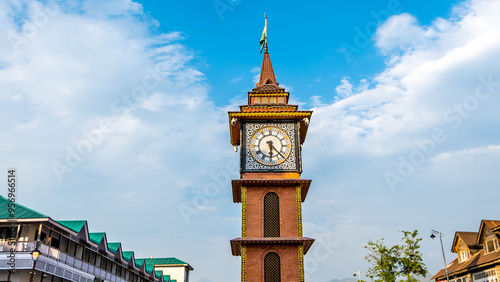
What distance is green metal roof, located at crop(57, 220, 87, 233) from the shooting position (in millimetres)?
38750

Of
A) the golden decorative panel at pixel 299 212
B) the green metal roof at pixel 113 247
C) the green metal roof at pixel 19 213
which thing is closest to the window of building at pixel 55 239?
the green metal roof at pixel 19 213

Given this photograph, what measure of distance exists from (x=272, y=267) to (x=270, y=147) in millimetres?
9003

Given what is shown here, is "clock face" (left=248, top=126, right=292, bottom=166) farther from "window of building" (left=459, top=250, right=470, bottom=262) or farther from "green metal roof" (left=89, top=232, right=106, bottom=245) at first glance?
"window of building" (left=459, top=250, right=470, bottom=262)

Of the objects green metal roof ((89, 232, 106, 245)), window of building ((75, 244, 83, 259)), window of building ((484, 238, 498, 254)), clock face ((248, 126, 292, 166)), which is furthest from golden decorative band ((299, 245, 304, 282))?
window of building ((484, 238, 498, 254))

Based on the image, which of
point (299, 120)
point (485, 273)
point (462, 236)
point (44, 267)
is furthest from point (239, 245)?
point (462, 236)

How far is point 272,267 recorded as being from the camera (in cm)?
3067

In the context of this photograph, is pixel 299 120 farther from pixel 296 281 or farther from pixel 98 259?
pixel 98 259

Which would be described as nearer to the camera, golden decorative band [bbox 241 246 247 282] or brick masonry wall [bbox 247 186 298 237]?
golden decorative band [bbox 241 246 247 282]

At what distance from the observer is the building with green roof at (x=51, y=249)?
33.0m

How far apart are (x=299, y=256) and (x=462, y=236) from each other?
29.4m

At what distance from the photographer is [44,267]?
3416cm

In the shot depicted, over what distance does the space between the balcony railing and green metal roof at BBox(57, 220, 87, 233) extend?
7.67 ft

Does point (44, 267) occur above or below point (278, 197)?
below

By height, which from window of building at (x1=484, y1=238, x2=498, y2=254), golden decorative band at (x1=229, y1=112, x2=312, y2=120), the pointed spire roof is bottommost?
window of building at (x1=484, y1=238, x2=498, y2=254)
